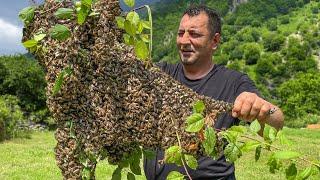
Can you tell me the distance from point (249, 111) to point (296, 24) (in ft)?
480

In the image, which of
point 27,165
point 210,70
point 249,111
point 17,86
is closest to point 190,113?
point 249,111

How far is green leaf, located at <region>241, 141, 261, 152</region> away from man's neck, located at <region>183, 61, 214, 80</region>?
83.3 inches

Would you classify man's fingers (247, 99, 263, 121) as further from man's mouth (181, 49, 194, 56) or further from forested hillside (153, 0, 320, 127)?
forested hillside (153, 0, 320, 127)

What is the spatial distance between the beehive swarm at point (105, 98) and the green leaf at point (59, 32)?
10 cm

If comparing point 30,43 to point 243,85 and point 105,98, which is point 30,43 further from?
point 243,85

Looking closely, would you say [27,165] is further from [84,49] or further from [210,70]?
[84,49]

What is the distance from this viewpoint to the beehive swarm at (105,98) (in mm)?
2781

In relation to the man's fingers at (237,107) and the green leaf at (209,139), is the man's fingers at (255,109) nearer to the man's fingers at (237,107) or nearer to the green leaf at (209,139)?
the man's fingers at (237,107)

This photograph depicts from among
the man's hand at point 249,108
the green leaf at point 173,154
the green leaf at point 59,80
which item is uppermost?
the green leaf at point 59,80

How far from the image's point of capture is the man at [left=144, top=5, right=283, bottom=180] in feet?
14.8

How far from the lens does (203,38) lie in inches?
178

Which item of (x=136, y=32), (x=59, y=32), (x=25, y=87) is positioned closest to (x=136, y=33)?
(x=136, y=32)

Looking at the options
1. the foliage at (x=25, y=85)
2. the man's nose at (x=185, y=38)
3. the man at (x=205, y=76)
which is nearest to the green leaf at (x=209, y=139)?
the man at (x=205, y=76)

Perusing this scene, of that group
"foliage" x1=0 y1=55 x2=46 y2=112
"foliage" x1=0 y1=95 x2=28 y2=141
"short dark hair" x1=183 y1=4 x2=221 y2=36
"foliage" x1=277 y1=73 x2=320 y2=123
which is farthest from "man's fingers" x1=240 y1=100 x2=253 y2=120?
"foliage" x1=277 y1=73 x2=320 y2=123
